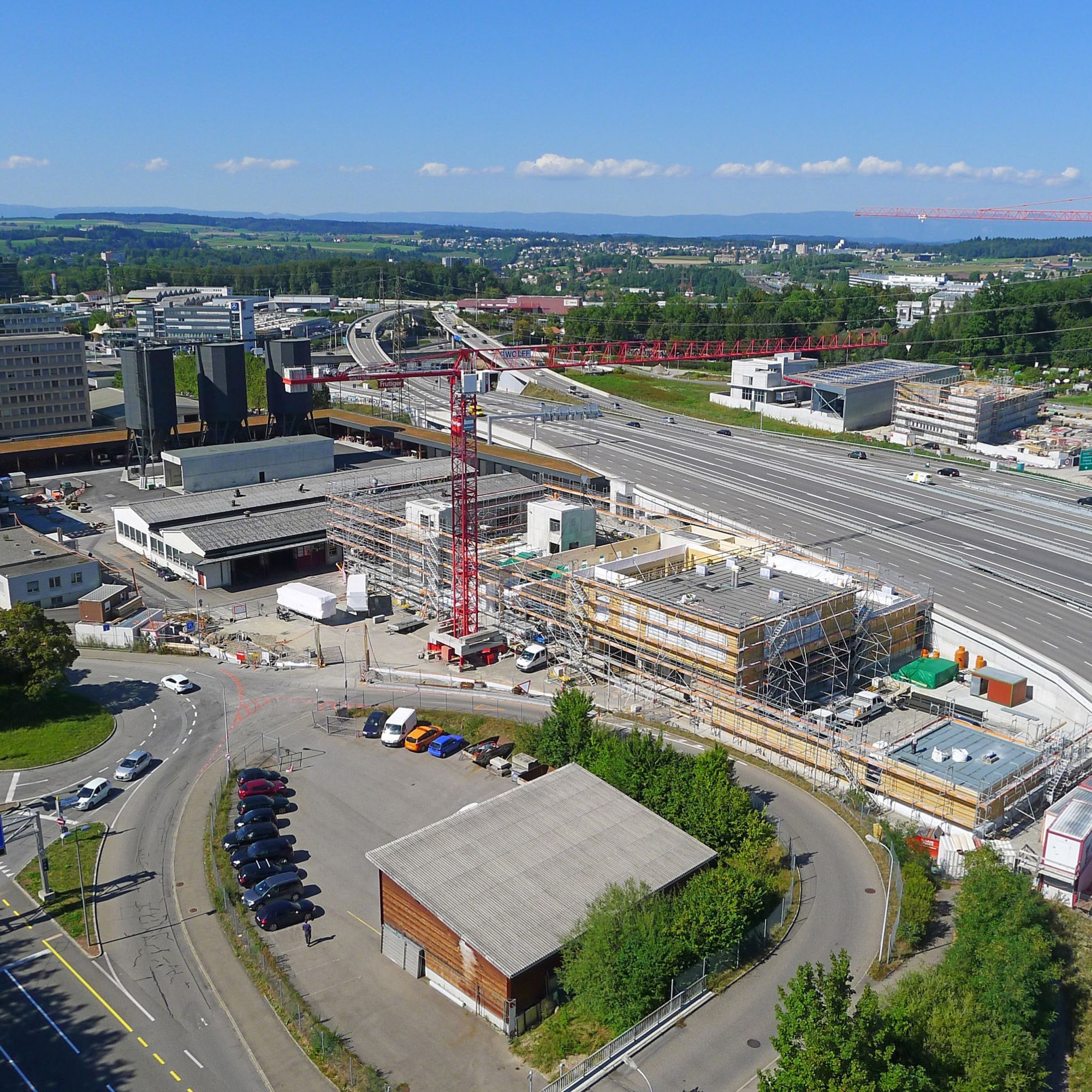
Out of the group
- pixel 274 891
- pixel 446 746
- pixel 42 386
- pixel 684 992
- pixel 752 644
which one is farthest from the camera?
pixel 42 386

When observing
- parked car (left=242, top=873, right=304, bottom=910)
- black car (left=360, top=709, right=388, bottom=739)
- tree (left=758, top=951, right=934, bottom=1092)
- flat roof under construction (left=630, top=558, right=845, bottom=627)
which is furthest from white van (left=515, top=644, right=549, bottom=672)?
tree (left=758, top=951, right=934, bottom=1092)

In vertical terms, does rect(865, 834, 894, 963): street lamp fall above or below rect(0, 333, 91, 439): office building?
below

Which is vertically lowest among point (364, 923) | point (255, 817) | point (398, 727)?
point (364, 923)

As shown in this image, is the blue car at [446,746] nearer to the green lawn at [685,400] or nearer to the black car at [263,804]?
the black car at [263,804]

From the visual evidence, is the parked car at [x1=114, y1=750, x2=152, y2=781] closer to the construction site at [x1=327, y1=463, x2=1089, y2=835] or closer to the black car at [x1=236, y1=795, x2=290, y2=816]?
the black car at [x1=236, y1=795, x2=290, y2=816]

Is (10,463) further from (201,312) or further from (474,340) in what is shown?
(474,340)

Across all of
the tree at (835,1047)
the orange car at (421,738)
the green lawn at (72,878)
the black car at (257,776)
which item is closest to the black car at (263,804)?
the black car at (257,776)

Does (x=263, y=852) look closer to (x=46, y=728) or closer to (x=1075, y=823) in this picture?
(x=46, y=728)

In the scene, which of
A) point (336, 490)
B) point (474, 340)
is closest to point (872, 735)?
point (336, 490)

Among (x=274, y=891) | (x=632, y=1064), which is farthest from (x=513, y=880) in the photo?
(x=274, y=891)
